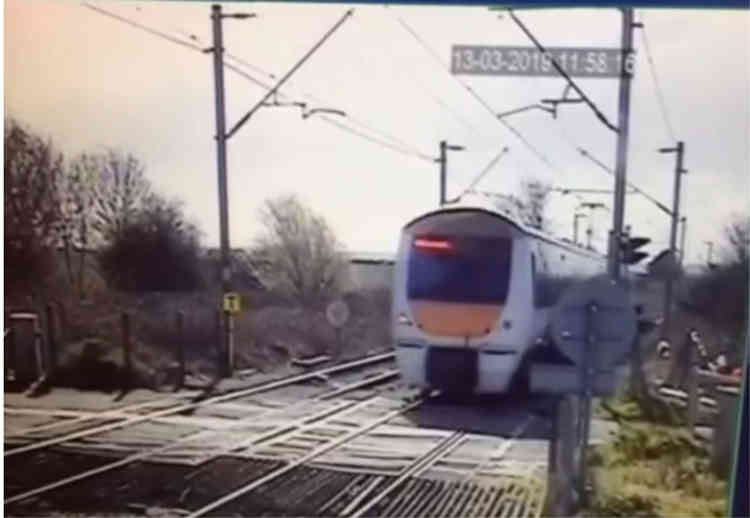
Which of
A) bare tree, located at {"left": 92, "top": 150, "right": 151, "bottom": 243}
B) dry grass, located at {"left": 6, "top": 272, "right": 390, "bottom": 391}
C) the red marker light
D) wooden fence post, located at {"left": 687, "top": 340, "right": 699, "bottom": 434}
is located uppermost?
→ bare tree, located at {"left": 92, "top": 150, "right": 151, "bottom": 243}

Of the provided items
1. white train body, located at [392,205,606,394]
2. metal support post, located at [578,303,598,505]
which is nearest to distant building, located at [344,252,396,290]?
white train body, located at [392,205,606,394]

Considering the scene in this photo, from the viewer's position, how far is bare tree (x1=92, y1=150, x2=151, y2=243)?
69.7 inches

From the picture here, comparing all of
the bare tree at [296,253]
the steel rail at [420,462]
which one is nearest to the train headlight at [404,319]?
the bare tree at [296,253]

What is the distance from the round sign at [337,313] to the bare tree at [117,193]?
1.21ft

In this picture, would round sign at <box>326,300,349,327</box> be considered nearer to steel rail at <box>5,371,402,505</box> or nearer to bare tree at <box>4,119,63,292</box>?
steel rail at <box>5,371,402,505</box>

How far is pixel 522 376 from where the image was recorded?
5.85ft

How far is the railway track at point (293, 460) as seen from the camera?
1.81 meters

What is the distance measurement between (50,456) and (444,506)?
71 cm

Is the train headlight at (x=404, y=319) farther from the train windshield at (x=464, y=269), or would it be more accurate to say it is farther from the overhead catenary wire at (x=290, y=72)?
the overhead catenary wire at (x=290, y=72)

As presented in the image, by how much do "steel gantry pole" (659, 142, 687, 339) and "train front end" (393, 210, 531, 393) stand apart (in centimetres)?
22

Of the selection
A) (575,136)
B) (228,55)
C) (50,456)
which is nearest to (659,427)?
(575,136)

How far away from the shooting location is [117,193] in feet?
5.85

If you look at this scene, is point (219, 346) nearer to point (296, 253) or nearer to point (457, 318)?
point (296, 253)

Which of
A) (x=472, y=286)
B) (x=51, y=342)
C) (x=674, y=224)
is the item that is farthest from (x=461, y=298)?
(x=51, y=342)
